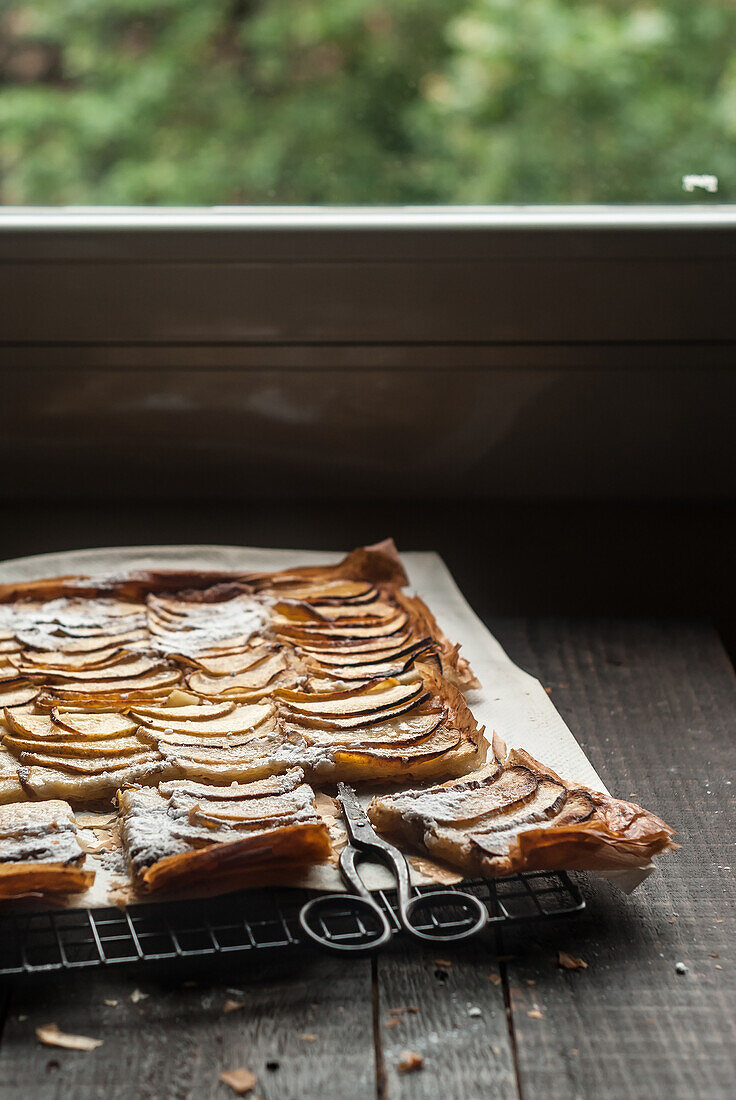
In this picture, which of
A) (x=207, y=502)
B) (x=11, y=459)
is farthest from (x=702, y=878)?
(x=11, y=459)

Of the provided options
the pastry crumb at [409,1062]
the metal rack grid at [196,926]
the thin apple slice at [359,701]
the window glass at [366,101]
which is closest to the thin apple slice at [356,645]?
the thin apple slice at [359,701]

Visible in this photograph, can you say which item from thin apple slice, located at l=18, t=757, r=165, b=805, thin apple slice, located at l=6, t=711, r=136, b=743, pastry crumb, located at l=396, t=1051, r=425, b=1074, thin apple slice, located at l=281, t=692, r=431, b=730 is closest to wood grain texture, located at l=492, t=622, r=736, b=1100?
pastry crumb, located at l=396, t=1051, r=425, b=1074

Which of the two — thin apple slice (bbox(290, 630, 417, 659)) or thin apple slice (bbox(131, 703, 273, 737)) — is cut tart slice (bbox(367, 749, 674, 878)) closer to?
thin apple slice (bbox(131, 703, 273, 737))

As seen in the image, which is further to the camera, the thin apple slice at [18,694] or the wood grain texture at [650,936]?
the thin apple slice at [18,694]

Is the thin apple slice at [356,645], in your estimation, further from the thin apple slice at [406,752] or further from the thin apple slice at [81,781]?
the thin apple slice at [81,781]

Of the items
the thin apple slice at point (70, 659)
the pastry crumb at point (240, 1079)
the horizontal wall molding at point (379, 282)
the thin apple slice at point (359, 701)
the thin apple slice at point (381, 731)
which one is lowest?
the thin apple slice at point (70, 659)
